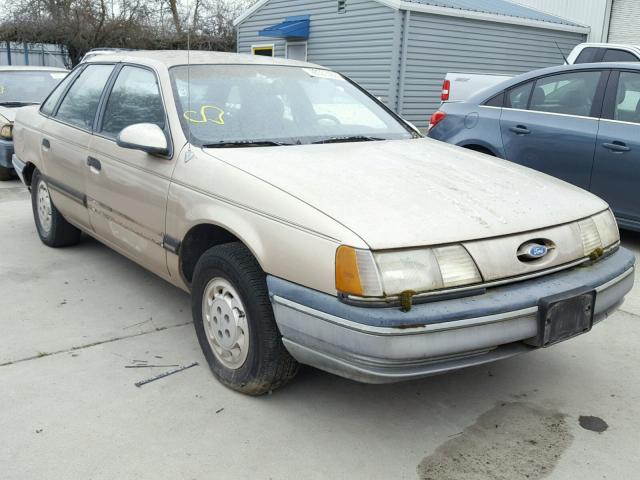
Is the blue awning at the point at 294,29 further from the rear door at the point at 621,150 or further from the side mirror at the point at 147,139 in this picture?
the side mirror at the point at 147,139

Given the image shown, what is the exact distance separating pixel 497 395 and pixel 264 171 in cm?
153

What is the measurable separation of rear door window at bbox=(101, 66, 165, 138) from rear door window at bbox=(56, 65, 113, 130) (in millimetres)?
208

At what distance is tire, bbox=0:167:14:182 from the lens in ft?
28.0

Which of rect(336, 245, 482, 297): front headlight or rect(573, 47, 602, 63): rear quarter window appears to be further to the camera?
rect(573, 47, 602, 63): rear quarter window

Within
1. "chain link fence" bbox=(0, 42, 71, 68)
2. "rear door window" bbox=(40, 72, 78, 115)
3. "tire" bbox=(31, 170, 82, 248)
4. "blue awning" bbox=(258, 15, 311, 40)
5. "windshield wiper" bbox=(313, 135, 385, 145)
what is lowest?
"tire" bbox=(31, 170, 82, 248)

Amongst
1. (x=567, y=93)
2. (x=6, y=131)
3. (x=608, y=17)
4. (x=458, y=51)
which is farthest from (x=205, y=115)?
→ (x=608, y=17)

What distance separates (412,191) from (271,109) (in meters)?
1.21

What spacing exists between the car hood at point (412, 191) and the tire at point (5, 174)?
6362 mm

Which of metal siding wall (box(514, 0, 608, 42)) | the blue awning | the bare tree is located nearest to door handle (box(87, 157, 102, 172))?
the blue awning

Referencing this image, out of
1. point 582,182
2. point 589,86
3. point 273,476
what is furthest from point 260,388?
point 589,86

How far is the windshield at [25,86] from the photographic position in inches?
356

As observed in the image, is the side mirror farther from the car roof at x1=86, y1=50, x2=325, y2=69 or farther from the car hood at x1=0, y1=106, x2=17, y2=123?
the car hood at x1=0, y1=106, x2=17, y2=123

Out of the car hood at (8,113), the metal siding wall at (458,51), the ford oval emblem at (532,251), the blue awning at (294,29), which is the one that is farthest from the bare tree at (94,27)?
the ford oval emblem at (532,251)

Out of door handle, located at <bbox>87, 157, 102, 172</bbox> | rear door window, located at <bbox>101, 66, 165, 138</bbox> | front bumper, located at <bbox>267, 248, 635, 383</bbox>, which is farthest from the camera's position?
door handle, located at <bbox>87, 157, 102, 172</bbox>
